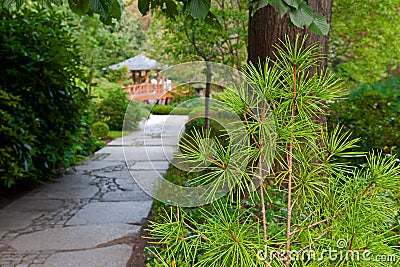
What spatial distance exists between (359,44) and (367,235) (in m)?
7.37

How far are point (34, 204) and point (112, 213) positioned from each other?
38.7 inches

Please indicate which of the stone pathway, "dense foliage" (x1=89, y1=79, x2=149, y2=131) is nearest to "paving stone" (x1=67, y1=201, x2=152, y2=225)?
the stone pathway

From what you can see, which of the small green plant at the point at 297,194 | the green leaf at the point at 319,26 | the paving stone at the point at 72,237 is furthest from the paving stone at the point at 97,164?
the small green plant at the point at 297,194

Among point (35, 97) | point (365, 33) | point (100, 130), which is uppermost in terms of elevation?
point (365, 33)

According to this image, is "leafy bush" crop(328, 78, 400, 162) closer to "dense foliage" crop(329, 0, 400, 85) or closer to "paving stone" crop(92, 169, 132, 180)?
"dense foliage" crop(329, 0, 400, 85)

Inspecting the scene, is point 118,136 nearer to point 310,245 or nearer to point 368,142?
point 368,142

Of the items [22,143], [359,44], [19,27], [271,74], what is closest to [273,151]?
[271,74]

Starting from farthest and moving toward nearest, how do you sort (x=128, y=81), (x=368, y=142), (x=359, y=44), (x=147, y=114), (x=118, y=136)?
(x=128, y=81) → (x=118, y=136) → (x=359, y=44) → (x=368, y=142) → (x=147, y=114)

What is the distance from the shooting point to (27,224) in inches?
158

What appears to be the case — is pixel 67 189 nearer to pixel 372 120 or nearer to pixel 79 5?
pixel 79 5

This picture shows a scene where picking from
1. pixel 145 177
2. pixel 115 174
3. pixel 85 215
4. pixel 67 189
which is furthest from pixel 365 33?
pixel 85 215

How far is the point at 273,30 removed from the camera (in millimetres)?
2984

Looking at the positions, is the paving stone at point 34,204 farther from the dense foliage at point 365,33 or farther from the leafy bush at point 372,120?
the dense foliage at point 365,33

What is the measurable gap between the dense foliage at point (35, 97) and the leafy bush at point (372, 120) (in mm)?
Result: 3449
